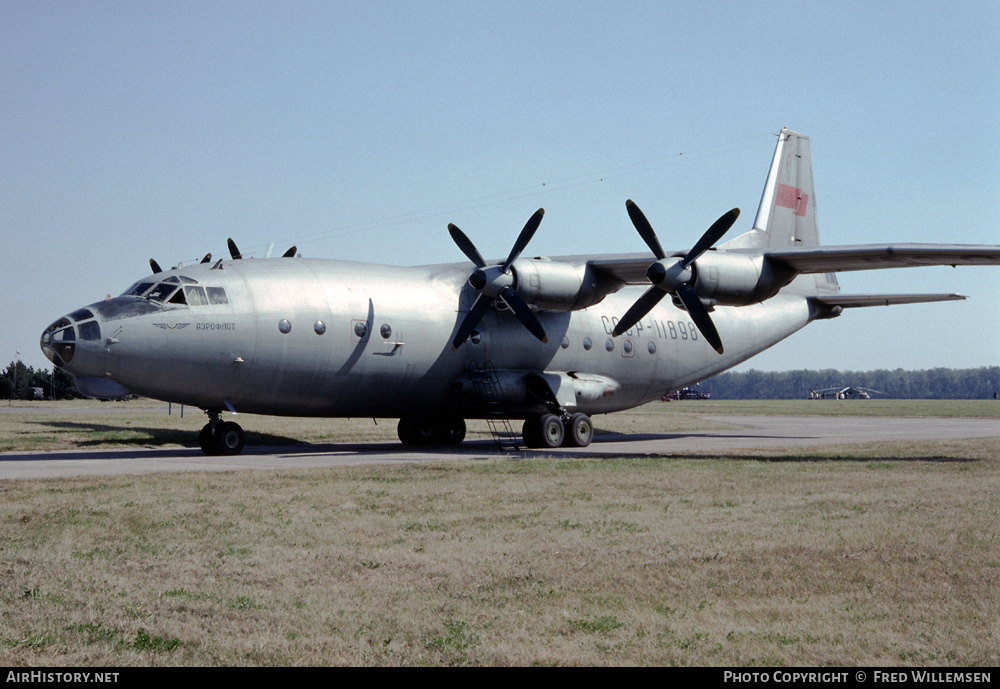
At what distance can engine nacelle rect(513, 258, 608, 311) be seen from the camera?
25688 mm

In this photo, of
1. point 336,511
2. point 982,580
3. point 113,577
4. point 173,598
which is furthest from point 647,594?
point 336,511

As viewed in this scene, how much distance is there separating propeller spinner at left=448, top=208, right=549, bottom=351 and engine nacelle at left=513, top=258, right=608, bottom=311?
26 centimetres

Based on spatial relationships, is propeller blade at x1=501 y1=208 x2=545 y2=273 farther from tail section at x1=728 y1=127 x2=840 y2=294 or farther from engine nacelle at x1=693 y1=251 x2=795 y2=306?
tail section at x1=728 y1=127 x2=840 y2=294

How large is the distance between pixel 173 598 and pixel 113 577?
1181 millimetres

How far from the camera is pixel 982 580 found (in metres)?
8.50

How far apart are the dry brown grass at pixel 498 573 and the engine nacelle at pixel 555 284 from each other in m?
10.1

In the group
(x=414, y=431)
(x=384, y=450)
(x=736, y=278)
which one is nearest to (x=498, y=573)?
(x=736, y=278)

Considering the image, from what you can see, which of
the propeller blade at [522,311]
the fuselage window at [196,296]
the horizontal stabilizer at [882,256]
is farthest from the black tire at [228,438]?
the horizontal stabilizer at [882,256]

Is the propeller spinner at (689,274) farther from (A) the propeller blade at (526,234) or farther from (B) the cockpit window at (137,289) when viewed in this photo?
(B) the cockpit window at (137,289)

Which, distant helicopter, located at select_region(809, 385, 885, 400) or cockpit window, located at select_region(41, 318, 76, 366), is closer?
cockpit window, located at select_region(41, 318, 76, 366)

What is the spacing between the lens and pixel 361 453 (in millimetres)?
25484

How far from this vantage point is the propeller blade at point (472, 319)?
85.9 ft

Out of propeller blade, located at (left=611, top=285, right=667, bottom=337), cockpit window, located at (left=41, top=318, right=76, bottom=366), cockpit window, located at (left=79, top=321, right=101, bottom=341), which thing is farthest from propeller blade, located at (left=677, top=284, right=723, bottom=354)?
cockpit window, located at (left=41, top=318, right=76, bottom=366)

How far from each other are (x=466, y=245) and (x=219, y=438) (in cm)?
881
